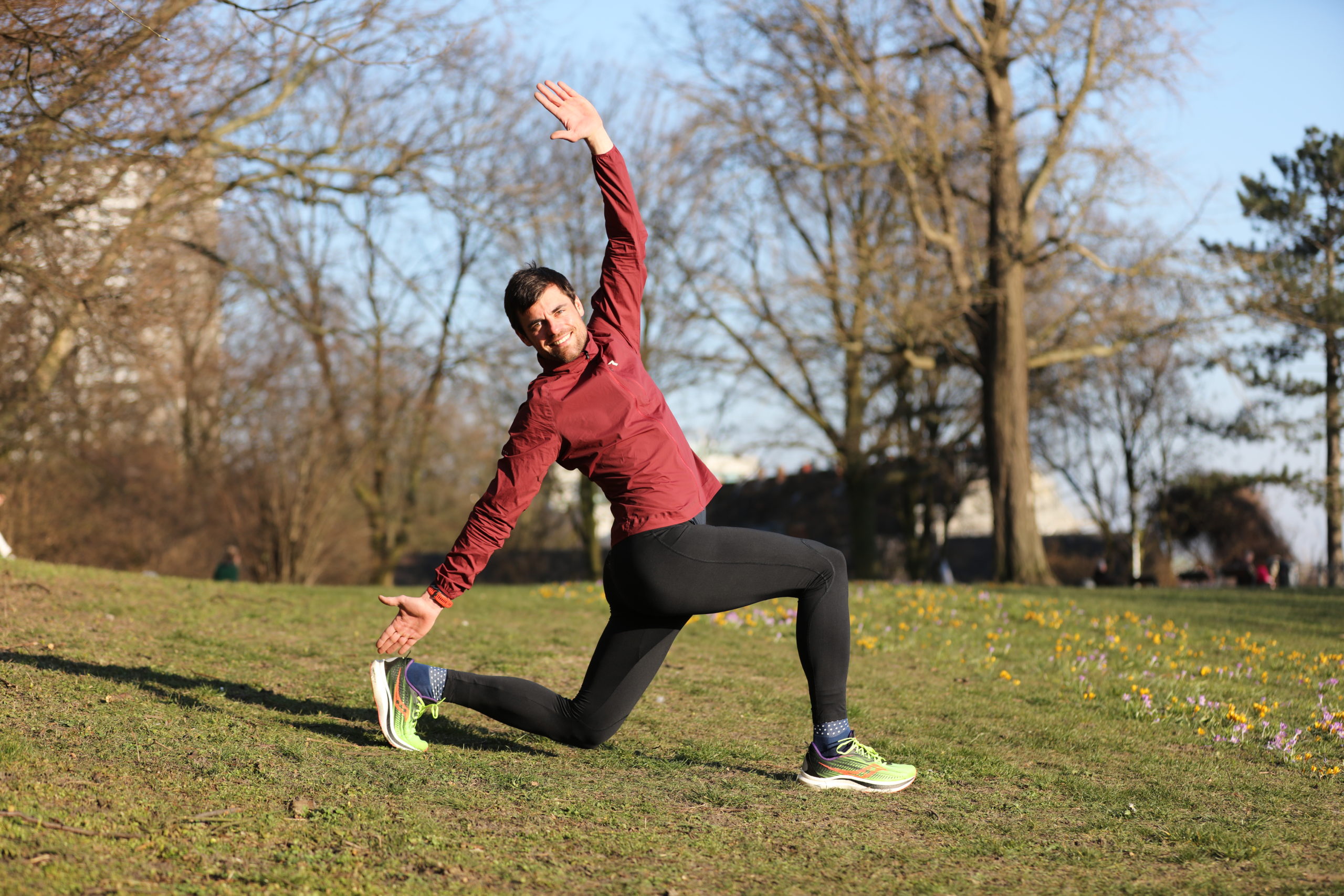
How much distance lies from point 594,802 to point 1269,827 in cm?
242

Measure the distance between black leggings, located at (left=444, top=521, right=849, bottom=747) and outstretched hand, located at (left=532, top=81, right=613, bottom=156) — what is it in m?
1.61

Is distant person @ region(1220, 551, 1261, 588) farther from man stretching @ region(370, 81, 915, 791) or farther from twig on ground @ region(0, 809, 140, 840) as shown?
twig on ground @ region(0, 809, 140, 840)

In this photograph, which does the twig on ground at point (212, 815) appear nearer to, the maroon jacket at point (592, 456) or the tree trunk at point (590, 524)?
the maroon jacket at point (592, 456)

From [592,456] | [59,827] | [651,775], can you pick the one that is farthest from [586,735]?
[59,827]

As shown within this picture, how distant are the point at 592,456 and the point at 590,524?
26785 mm

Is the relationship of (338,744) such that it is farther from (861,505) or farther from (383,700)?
(861,505)

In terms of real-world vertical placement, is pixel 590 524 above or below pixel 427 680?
above

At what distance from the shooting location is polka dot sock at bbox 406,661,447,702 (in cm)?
435

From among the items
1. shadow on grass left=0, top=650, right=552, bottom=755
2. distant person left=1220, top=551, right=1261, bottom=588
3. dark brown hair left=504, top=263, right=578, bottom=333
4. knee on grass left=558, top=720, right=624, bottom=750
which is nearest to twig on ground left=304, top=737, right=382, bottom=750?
shadow on grass left=0, top=650, right=552, bottom=755

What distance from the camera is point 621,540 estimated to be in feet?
12.8

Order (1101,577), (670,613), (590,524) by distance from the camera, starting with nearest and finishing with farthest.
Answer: (670,613)
(1101,577)
(590,524)

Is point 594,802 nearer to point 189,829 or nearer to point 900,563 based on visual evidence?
point 189,829

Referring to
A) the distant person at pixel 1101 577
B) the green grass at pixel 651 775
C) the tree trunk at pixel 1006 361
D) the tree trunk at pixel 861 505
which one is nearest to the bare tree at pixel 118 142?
the green grass at pixel 651 775

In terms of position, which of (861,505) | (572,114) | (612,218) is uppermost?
(572,114)
